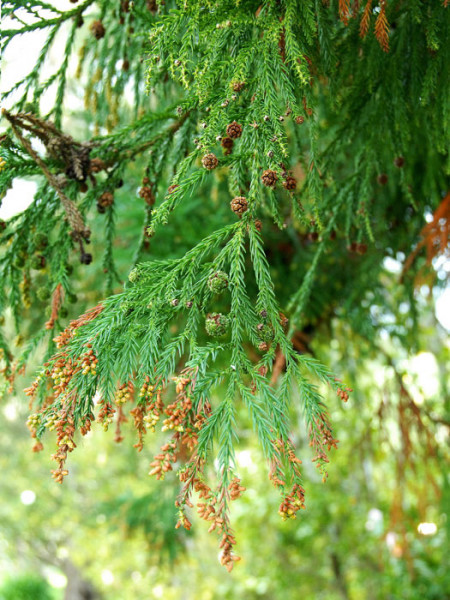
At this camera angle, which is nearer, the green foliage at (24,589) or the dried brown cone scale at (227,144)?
the dried brown cone scale at (227,144)

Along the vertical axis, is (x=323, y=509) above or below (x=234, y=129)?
below

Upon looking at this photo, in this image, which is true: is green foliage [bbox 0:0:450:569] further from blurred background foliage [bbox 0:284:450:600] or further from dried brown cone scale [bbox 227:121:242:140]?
blurred background foliage [bbox 0:284:450:600]

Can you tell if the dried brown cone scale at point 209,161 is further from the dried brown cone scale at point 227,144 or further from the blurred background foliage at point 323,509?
the blurred background foliage at point 323,509

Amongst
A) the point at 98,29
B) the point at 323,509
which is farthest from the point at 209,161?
the point at 323,509

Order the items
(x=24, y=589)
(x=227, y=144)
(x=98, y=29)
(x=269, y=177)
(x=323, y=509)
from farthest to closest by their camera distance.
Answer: (x=24, y=589) → (x=323, y=509) → (x=98, y=29) → (x=227, y=144) → (x=269, y=177)

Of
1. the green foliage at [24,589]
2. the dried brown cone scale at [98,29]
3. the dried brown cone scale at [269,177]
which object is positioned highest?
the dried brown cone scale at [98,29]

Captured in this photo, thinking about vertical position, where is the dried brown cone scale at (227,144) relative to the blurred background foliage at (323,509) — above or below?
above

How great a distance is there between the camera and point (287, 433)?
93 cm

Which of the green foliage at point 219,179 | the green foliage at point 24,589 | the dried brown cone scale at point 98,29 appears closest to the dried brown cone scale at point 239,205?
the green foliage at point 219,179

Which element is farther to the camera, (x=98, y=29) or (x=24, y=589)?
(x=24, y=589)

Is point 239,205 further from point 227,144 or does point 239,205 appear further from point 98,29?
point 98,29

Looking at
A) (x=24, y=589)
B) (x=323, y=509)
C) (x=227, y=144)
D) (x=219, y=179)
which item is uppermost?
(x=219, y=179)

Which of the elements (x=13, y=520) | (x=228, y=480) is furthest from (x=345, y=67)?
(x=13, y=520)

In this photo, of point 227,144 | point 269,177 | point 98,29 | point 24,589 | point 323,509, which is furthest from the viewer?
point 24,589
